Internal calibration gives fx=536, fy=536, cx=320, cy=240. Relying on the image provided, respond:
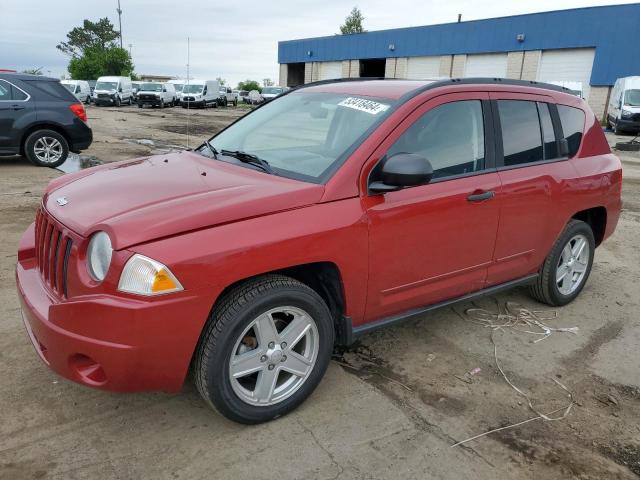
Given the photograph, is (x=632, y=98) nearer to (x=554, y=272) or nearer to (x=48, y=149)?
(x=554, y=272)

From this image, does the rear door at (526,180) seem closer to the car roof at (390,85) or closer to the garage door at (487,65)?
the car roof at (390,85)

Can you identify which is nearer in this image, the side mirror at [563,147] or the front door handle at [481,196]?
the front door handle at [481,196]

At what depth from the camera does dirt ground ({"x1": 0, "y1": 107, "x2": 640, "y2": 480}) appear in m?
2.53

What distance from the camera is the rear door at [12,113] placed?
980cm

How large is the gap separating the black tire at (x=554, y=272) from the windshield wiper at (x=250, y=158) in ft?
8.03

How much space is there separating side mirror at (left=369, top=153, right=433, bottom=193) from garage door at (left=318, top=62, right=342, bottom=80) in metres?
47.4

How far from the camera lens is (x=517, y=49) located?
35.0 m

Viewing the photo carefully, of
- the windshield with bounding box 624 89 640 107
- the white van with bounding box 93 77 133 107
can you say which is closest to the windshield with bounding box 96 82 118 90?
the white van with bounding box 93 77 133 107

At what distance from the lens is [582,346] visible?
3.90 m

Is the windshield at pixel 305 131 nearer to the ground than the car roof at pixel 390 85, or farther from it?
nearer to the ground

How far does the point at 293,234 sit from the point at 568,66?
35.9 meters

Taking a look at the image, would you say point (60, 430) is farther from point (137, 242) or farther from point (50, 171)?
point (50, 171)

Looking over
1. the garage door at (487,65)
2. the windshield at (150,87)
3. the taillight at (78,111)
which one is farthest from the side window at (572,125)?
the windshield at (150,87)

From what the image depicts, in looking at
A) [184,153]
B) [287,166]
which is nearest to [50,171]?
[184,153]
